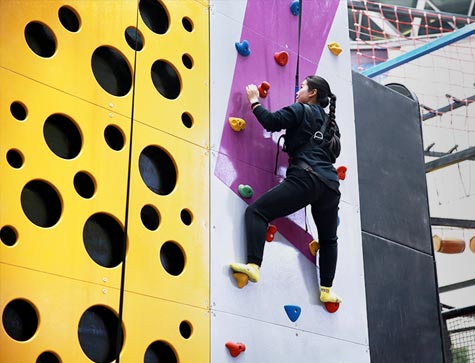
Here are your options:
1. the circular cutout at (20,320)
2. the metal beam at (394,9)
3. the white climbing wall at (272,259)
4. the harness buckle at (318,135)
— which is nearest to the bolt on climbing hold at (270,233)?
the white climbing wall at (272,259)

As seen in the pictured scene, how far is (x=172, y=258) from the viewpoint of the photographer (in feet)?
14.9

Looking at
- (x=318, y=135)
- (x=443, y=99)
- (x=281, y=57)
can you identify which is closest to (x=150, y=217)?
(x=318, y=135)

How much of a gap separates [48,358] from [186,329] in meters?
0.84

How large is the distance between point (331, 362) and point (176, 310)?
123 cm

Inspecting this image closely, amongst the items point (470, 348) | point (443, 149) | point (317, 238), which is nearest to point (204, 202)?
point (317, 238)

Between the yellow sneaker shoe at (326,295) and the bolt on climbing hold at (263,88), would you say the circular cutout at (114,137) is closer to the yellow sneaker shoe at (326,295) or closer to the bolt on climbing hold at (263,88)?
the bolt on climbing hold at (263,88)

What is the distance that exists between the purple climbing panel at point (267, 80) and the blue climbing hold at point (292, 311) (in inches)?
16.5

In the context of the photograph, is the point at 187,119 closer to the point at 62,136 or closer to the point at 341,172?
the point at 62,136

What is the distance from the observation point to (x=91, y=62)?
14.6 feet

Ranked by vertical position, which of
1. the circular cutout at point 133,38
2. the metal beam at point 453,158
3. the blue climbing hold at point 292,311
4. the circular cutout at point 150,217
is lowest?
the blue climbing hold at point 292,311

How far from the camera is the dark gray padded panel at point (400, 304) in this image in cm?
568

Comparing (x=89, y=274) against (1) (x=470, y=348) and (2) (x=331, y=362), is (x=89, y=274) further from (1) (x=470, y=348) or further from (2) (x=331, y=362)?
(1) (x=470, y=348)

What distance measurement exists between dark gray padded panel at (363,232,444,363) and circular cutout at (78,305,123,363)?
2.05 meters

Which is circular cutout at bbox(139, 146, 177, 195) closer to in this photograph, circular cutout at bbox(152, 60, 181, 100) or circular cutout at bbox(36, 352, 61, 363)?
circular cutout at bbox(152, 60, 181, 100)
